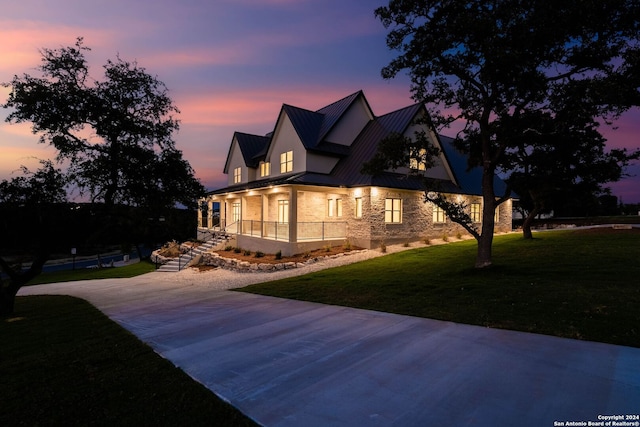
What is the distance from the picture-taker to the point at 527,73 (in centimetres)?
1003

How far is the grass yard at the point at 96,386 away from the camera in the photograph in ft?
12.1

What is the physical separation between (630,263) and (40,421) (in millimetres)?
17423

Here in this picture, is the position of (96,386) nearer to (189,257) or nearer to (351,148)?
(189,257)

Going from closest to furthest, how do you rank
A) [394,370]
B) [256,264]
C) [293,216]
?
[394,370], [256,264], [293,216]

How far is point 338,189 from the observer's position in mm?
20734

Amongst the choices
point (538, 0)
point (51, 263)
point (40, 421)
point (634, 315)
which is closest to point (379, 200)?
point (538, 0)

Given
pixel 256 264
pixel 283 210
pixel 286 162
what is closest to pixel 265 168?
pixel 286 162

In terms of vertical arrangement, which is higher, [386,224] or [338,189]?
[338,189]

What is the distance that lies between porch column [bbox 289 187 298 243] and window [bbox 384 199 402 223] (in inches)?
234

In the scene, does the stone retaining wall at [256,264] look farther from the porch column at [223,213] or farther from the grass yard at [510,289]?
the porch column at [223,213]

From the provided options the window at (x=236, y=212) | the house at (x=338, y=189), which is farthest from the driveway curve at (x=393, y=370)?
the window at (x=236, y=212)

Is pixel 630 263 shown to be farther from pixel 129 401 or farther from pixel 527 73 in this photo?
pixel 129 401

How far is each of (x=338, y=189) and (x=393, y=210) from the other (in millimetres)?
4011

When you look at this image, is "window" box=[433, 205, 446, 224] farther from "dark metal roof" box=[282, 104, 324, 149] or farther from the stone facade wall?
"dark metal roof" box=[282, 104, 324, 149]
